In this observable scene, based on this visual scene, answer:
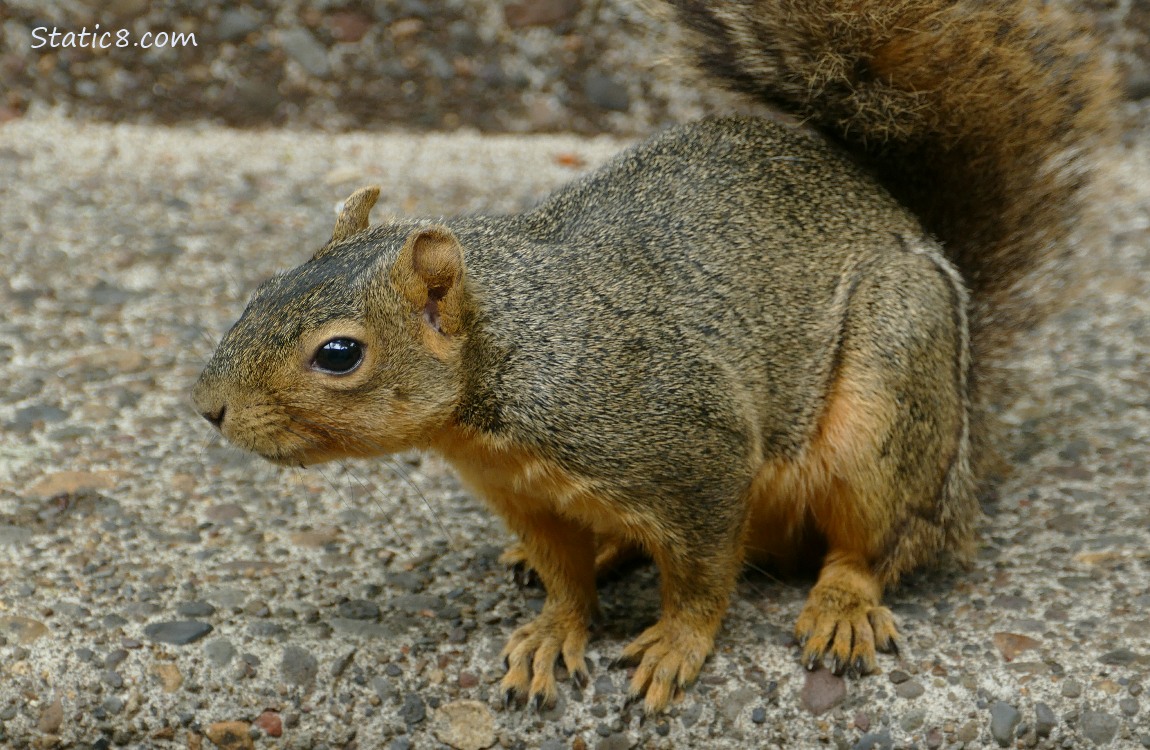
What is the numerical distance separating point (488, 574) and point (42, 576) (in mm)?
778

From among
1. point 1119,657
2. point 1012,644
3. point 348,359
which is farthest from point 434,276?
point 1119,657

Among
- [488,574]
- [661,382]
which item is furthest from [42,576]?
[661,382]

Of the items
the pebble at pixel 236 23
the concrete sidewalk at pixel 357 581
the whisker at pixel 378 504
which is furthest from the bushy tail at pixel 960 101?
the pebble at pixel 236 23

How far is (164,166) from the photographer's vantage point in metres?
3.59

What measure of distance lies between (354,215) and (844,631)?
1.05 metres

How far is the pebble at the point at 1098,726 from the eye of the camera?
1938mm

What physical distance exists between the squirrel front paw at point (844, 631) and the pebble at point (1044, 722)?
9.7 inches

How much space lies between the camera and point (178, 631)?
2.11 meters

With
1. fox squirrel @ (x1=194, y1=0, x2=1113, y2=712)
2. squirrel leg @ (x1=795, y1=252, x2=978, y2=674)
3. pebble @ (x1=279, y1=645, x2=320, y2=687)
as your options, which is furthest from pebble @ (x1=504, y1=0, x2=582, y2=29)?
pebble @ (x1=279, y1=645, x2=320, y2=687)

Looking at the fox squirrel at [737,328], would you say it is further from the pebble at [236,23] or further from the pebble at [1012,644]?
the pebble at [236,23]

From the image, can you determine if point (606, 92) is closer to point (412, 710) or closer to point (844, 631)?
point (844, 631)

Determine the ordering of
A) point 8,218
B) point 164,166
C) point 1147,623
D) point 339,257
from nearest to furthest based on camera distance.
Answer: point 339,257
point 1147,623
point 8,218
point 164,166

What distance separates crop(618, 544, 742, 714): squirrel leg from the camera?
2.04 meters

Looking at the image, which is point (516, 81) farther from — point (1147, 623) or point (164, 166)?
point (1147, 623)
